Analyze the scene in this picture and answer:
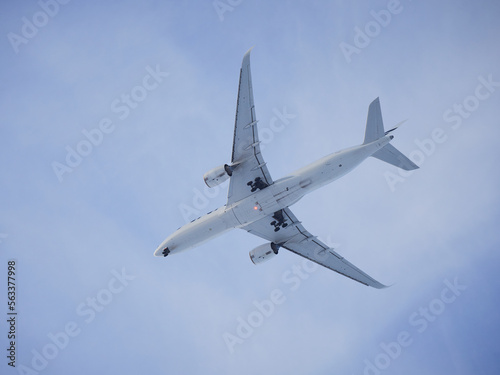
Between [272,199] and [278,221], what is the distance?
168 inches

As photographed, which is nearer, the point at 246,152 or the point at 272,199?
the point at 246,152

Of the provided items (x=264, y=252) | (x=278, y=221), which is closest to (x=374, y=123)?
(x=278, y=221)

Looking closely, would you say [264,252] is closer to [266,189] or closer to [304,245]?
[304,245]

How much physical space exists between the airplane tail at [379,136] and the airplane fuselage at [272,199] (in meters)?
0.62

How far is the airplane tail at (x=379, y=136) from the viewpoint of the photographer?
30812 millimetres

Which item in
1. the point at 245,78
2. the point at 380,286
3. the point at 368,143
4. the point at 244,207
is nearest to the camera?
the point at 245,78

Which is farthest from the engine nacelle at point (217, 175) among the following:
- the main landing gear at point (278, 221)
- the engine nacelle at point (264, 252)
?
the engine nacelle at point (264, 252)

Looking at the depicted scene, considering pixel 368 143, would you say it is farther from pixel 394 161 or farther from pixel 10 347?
pixel 10 347

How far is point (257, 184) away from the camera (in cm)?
3347

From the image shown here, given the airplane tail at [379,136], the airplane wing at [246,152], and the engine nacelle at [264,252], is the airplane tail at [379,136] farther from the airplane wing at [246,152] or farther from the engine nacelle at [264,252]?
the engine nacelle at [264,252]

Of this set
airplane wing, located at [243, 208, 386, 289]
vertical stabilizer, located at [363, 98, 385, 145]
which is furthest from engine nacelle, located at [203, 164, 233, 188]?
vertical stabilizer, located at [363, 98, 385, 145]

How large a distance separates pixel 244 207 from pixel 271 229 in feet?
17.0

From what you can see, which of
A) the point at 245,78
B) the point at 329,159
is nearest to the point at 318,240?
the point at 329,159

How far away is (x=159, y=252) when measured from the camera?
35500 millimetres
